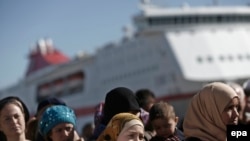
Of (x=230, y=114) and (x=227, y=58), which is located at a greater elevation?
(x=230, y=114)

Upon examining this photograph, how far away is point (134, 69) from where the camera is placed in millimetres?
32031

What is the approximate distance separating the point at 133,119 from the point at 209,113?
1.34 feet

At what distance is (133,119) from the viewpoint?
3.50 m

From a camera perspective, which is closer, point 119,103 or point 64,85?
point 119,103

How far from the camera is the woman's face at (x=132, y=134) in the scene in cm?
344

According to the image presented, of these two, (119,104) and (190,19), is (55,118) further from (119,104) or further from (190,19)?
(190,19)

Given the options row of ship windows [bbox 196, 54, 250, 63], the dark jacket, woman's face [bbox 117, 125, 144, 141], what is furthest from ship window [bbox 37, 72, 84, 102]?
woman's face [bbox 117, 125, 144, 141]

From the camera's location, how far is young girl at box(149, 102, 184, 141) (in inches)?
170

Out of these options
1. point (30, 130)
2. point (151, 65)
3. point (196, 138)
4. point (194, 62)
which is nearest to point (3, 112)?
point (30, 130)

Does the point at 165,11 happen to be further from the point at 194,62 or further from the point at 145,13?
the point at 194,62

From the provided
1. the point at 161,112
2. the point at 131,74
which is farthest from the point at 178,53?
the point at 161,112

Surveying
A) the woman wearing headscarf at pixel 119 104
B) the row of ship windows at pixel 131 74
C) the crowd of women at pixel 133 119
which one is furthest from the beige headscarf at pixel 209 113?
the row of ship windows at pixel 131 74

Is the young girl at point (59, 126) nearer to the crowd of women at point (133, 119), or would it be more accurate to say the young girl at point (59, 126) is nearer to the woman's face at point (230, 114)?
the crowd of women at point (133, 119)

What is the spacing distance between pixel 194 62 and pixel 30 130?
22.9 metres
